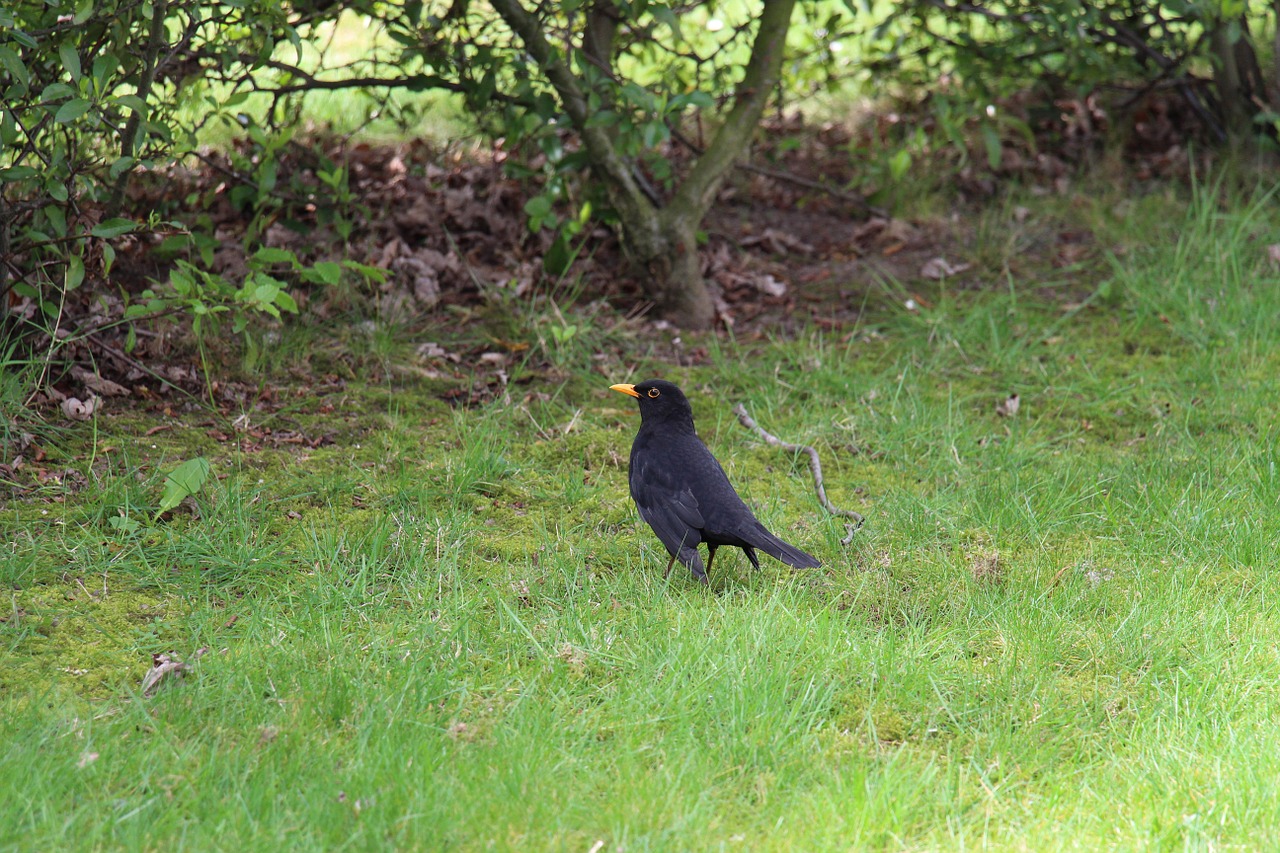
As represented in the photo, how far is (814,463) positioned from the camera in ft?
16.3

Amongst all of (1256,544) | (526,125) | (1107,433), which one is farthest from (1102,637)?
(526,125)

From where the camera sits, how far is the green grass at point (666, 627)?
112 inches

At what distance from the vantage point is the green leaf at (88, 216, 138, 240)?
4410 millimetres

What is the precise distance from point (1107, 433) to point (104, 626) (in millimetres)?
4229

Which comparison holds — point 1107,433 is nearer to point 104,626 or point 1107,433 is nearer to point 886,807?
point 886,807

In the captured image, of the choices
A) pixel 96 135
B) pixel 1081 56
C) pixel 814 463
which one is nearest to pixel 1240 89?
pixel 1081 56

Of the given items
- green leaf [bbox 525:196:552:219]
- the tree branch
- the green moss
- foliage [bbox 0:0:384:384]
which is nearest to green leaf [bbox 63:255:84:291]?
foliage [bbox 0:0:384:384]

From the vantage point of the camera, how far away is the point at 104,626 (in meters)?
3.62

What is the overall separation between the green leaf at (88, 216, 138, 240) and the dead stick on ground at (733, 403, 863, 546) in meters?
2.68

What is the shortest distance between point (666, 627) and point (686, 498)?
1.82 ft

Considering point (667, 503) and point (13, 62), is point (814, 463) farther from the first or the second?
point (13, 62)

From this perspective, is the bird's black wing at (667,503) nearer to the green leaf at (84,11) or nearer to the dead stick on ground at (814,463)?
the dead stick on ground at (814,463)

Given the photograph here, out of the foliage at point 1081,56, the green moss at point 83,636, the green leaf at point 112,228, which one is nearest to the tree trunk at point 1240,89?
the foliage at point 1081,56

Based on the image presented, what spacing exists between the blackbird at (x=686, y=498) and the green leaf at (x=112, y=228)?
2.09 meters
